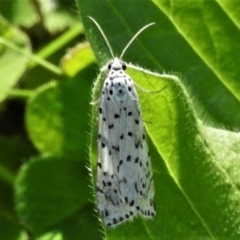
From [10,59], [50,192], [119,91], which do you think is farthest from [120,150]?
[10,59]

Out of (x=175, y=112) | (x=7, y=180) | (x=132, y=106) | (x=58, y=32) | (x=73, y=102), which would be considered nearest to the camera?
(x=175, y=112)

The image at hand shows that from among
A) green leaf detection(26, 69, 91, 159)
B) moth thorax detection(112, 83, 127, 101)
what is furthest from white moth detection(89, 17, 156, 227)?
green leaf detection(26, 69, 91, 159)

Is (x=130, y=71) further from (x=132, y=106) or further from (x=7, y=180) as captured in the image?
(x=7, y=180)

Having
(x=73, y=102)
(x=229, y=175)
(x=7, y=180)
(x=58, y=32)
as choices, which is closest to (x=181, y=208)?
(x=229, y=175)

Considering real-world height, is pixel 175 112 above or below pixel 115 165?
above

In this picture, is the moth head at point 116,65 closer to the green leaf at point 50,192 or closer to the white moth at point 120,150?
the white moth at point 120,150

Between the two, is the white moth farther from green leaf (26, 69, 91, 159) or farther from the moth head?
green leaf (26, 69, 91, 159)

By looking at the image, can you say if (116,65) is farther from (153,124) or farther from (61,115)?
(61,115)

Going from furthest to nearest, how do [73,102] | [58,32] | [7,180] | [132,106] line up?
[58,32] → [7,180] → [73,102] → [132,106]
